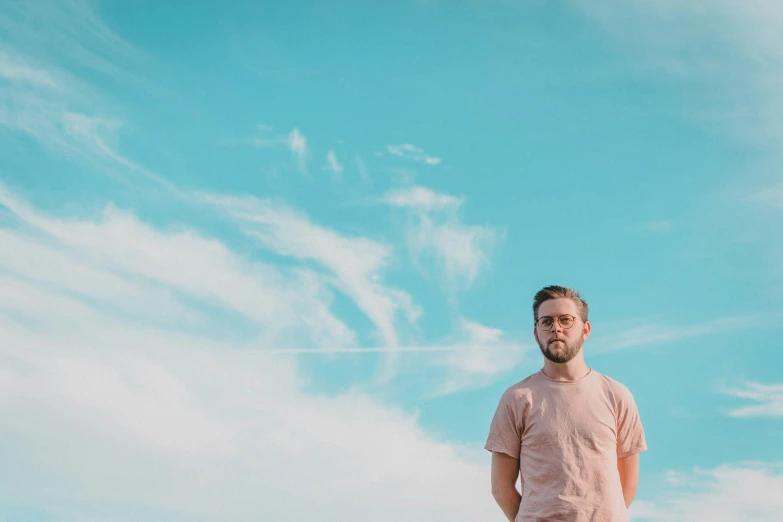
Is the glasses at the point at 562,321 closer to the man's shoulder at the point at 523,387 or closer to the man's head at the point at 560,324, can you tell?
the man's head at the point at 560,324

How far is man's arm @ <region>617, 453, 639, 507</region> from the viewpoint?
693 cm

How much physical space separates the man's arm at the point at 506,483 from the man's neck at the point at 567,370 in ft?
2.64

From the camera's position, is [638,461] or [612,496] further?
[638,461]

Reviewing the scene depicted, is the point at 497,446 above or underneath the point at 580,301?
underneath

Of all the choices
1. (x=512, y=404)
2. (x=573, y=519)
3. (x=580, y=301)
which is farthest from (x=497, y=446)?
(x=580, y=301)

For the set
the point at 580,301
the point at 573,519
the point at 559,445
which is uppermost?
the point at 580,301

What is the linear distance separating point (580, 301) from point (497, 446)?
146 cm

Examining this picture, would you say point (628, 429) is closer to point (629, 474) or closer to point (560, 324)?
point (629, 474)

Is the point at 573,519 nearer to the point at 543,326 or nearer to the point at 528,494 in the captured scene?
the point at 528,494

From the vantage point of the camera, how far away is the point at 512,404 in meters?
6.82

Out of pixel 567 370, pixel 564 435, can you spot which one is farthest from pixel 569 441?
pixel 567 370

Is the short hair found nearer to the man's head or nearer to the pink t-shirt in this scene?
the man's head

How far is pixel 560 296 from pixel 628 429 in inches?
50.4

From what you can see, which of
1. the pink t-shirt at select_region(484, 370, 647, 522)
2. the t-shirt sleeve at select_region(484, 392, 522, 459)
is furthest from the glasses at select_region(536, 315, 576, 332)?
the t-shirt sleeve at select_region(484, 392, 522, 459)
